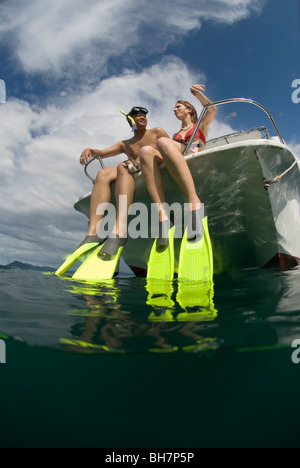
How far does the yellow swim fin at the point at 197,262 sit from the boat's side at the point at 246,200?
520 mm

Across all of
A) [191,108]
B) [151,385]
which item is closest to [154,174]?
[191,108]

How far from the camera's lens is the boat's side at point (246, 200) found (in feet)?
7.11

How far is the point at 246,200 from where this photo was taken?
2354mm

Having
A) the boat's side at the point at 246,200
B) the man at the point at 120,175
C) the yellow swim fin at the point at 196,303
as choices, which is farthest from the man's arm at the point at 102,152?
the yellow swim fin at the point at 196,303

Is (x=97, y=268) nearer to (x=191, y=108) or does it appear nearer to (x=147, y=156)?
(x=147, y=156)

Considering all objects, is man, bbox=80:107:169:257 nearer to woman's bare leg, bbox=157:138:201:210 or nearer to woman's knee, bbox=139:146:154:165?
woman's knee, bbox=139:146:154:165

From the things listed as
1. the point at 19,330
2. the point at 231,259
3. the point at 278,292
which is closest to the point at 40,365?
the point at 19,330

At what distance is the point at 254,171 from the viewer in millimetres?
2191

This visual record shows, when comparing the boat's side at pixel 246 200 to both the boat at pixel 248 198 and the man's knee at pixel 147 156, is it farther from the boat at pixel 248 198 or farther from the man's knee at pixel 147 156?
the man's knee at pixel 147 156

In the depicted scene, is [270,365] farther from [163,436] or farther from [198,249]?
[198,249]

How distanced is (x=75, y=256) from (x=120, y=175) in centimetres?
80

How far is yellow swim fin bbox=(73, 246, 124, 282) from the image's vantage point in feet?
7.13

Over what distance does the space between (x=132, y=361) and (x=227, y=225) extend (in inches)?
76.9

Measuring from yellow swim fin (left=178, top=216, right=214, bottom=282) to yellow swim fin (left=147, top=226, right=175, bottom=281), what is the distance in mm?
156
